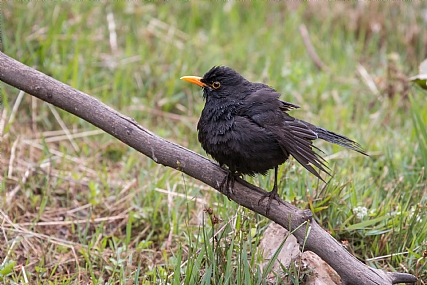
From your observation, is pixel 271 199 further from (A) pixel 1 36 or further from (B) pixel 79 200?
(A) pixel 1 36

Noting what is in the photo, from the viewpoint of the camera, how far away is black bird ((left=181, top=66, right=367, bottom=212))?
3359mm

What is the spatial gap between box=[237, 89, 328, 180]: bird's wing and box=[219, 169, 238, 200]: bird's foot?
14.1 inches

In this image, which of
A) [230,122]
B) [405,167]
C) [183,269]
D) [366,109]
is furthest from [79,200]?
[366,109]

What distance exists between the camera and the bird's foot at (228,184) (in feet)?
11.2

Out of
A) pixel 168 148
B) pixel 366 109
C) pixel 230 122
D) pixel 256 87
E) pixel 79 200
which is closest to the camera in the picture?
pixel 168 148

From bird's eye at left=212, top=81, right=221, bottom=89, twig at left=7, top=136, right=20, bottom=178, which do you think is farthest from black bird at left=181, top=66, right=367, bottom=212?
twig at left=7, top=136, right=20, bottom=178

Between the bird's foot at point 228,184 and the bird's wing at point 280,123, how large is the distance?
358 mm

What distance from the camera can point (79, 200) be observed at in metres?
4.59

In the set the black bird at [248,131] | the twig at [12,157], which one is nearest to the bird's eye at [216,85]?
the black bird at [248,131]

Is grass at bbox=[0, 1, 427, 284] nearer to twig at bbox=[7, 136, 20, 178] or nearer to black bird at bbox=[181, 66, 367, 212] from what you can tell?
twig at bbox=[7, 136, 20, 178]

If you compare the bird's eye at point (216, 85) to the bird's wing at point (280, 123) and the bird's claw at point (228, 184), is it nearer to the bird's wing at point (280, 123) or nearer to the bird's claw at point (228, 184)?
the bird's wing at point (280, 123)

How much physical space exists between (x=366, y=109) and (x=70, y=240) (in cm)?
363

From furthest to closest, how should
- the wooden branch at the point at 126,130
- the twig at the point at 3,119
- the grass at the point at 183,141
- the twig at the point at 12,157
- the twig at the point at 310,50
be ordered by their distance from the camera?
the twig at the point at 310,50, the twig at the point at 3,119, the twig at the point at 12,157, the grass at the point at 183,141, the wooden branch at the point at 126,130

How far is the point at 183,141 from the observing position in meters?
5.54
